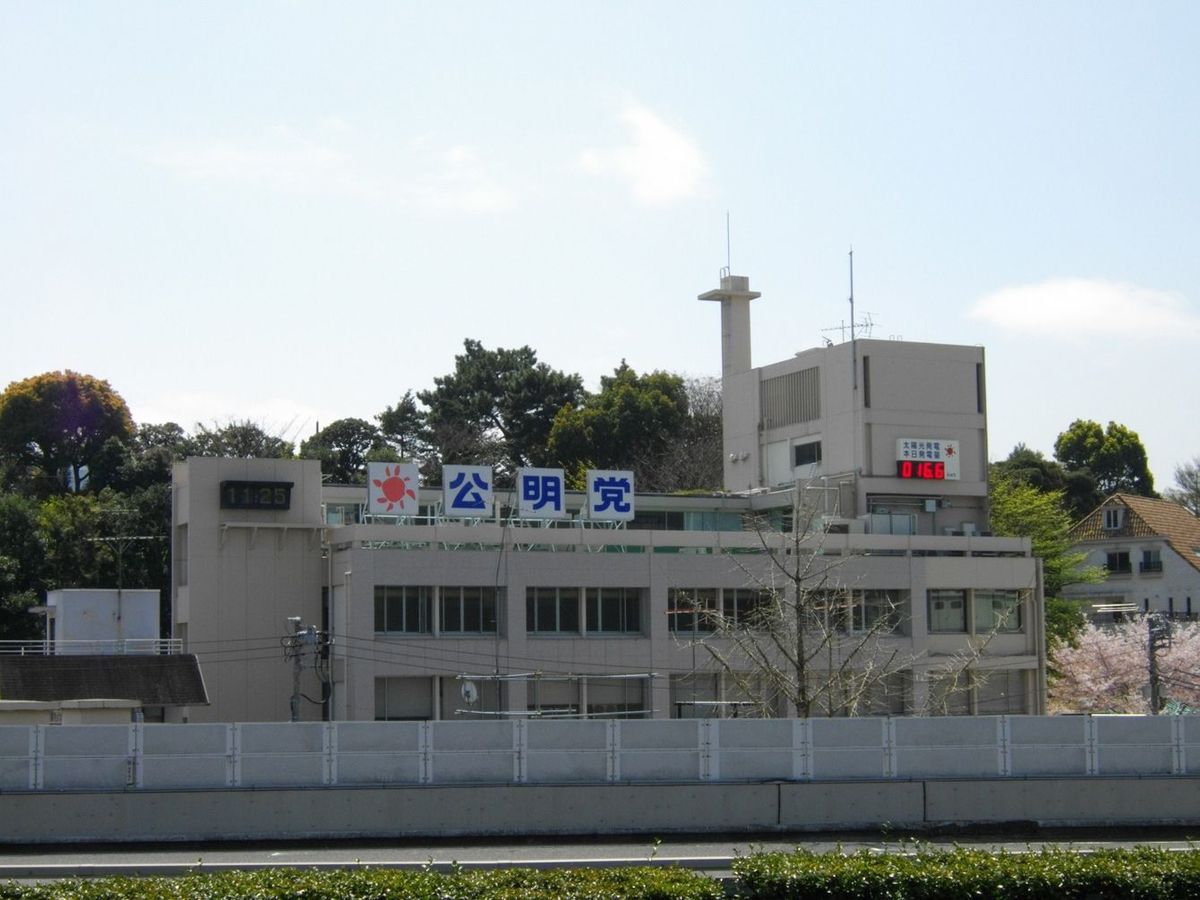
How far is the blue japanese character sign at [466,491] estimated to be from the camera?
2158 inches

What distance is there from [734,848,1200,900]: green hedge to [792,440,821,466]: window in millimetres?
47339

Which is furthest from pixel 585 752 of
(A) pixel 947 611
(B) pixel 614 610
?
(A) pixel 947 611

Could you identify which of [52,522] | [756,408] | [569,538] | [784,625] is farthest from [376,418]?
[784,625]

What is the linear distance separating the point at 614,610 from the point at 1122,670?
2927 cm

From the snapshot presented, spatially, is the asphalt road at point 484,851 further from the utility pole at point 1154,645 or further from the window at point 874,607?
the window at point 874,607

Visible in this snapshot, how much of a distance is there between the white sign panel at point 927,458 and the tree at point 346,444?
44.7 meters

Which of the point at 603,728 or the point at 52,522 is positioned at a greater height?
the point at 52,522

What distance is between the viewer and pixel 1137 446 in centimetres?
13400

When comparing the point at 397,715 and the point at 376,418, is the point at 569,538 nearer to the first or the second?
the point at 397,715

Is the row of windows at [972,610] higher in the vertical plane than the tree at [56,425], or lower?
lower

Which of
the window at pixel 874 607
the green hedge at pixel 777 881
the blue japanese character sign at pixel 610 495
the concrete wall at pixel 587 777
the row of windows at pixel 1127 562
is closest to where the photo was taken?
the green hedge at pixel 777 881

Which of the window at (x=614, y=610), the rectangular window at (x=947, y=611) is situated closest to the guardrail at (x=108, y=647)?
the window at (x=614, y=610)

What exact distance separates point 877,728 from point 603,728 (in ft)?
18.0

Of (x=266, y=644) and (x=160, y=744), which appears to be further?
(x=266, y=644)
